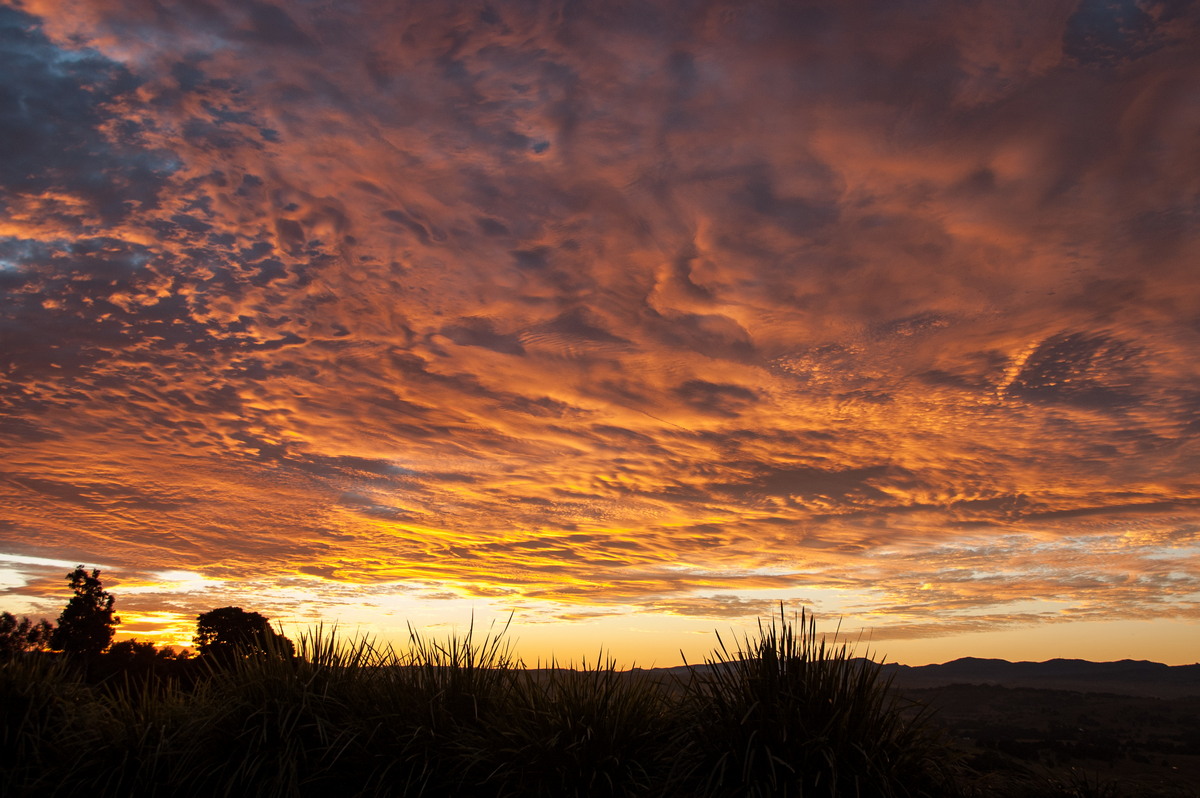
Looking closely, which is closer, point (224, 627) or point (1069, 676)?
point (224, 627)

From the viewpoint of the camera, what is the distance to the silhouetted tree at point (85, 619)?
32906 millimetres

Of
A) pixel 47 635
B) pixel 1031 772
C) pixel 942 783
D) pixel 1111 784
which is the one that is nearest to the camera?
pixel 942 783

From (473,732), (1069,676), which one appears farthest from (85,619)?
(1069,676)

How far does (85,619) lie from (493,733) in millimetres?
32063

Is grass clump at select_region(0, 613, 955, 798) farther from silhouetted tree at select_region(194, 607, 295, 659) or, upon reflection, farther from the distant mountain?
the distant mountain

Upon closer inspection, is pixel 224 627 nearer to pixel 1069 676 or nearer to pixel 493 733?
pixel 493 733

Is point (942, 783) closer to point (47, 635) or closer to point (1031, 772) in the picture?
point (1031, 772)

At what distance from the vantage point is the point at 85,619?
111 ft

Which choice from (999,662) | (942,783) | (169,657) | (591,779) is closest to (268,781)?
(591,779)

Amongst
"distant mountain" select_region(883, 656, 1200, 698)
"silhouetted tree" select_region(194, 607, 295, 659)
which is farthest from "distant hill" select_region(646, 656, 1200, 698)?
"silhouetted tree" select_region(194, 607, 295, 659)

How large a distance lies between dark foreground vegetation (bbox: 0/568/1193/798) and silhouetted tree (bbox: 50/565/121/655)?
24650 millimetres

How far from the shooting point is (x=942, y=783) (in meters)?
8.12

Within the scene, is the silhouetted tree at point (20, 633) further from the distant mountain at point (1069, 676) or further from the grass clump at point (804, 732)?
the distant mountain at point (1069, 676)

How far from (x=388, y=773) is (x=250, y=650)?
3.72 meters
